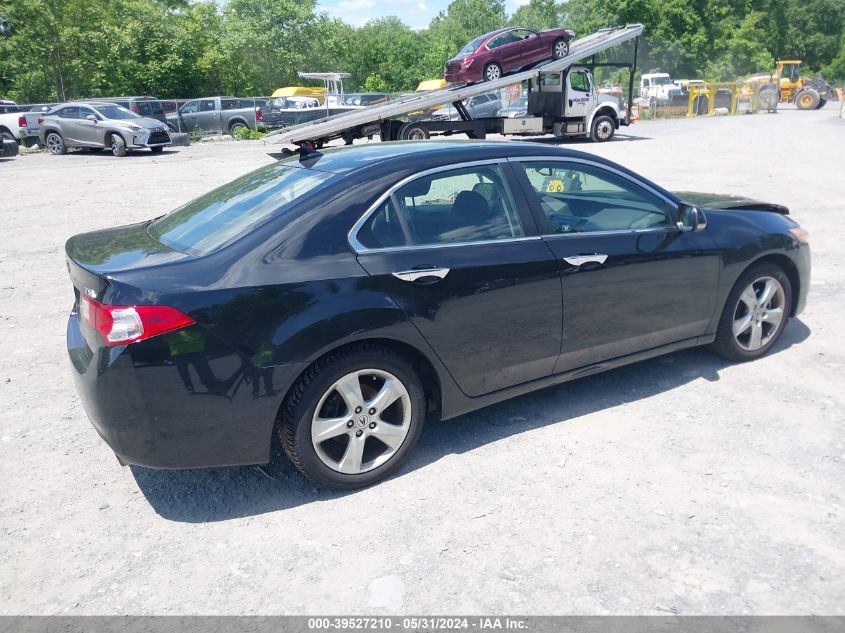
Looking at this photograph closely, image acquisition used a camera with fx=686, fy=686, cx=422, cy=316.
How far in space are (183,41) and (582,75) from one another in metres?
28.1

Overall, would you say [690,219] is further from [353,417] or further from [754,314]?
[353,417]

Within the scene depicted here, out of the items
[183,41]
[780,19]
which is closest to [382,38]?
[183,41]

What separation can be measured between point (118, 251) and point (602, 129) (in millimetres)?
21593

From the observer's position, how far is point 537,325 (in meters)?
3.84

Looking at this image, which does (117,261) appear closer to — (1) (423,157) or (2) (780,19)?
(1) (423,157)

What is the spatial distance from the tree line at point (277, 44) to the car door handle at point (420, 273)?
1617 inches

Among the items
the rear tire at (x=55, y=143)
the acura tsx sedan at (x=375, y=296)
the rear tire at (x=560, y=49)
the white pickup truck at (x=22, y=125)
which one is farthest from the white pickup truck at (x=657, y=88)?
the acura tsx sedan at (x=375, y=296)

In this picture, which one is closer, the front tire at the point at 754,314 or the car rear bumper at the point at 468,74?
the front tire at the point at 754,314

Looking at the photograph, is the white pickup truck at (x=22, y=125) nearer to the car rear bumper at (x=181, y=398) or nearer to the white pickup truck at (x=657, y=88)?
the car rear bumper at (x=181, y=398)

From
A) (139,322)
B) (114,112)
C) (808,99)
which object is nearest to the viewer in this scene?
(139,322)

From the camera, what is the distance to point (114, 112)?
22812mm

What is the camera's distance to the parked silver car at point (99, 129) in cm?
2203

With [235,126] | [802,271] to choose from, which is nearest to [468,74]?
[235,126]

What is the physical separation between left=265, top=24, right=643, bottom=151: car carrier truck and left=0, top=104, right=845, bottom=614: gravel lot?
1100 centimetres
